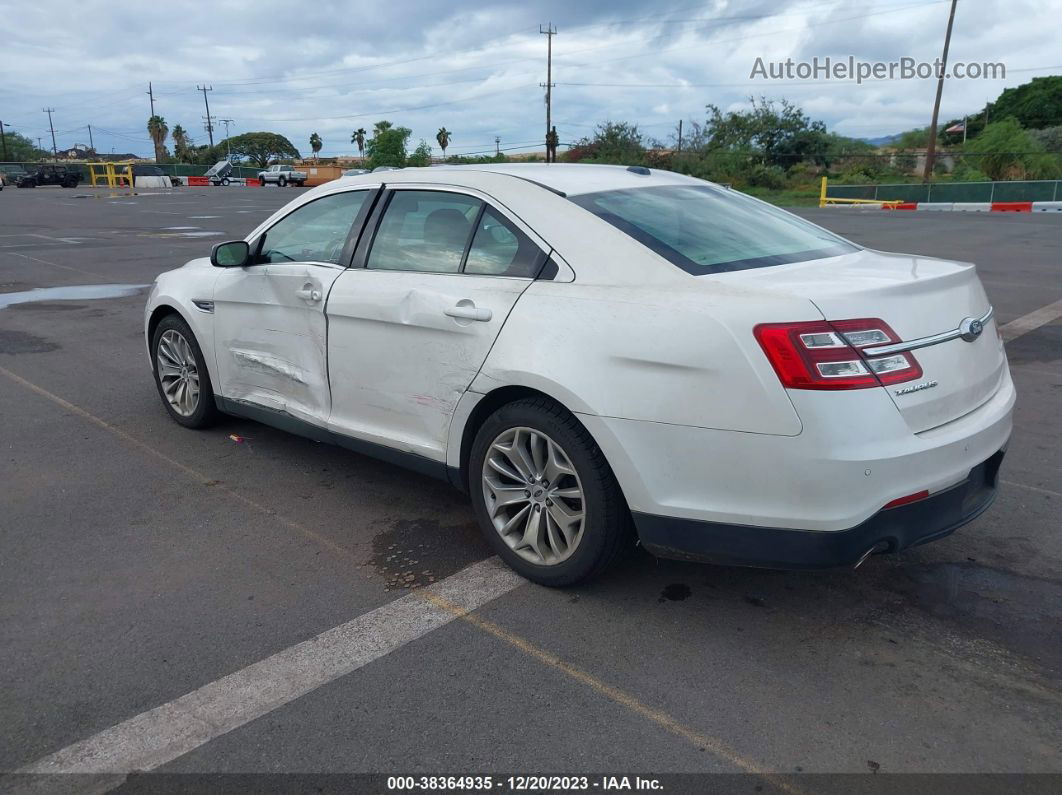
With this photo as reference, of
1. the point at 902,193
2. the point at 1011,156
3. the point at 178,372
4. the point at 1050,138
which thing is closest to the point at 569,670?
the point at 178,372

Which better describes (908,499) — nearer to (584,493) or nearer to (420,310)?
(584,493)

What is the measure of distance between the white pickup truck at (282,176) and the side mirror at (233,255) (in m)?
64.6

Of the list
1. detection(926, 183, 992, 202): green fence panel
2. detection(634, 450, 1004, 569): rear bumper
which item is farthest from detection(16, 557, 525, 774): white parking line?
detection(926, 183, 992, 202): green fence panel

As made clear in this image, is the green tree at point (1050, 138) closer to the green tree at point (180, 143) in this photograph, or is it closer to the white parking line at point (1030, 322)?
the white parking line at point (1030, 322)

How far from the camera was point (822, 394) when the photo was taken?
2873 millimetres

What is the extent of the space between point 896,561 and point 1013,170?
148 ft

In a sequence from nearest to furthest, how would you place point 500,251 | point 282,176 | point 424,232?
point 500,251 < point 424,232 < point 282,176

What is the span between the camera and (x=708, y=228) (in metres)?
3.90

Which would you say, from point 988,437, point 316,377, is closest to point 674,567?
point 988,437

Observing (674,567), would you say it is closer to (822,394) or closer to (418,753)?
(822,394)

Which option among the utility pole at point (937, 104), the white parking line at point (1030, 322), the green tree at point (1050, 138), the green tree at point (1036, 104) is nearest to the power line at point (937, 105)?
the utility pole at point (937, 104)

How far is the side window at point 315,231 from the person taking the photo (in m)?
4.58

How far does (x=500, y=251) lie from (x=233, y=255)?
6.18 ft

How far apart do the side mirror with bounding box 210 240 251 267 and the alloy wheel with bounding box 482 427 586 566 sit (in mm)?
2109
